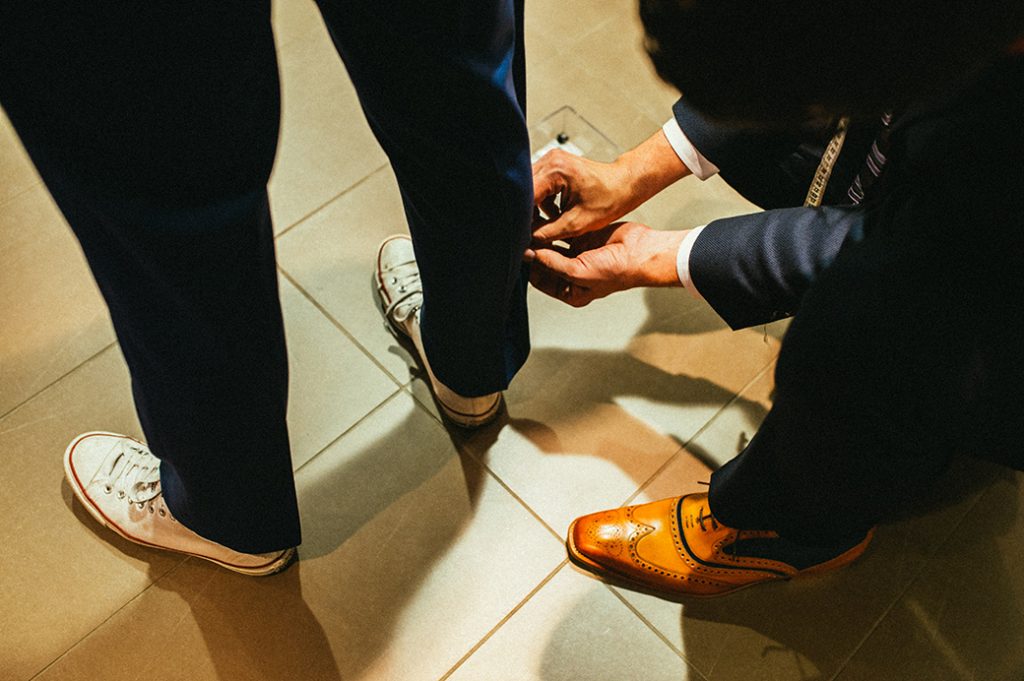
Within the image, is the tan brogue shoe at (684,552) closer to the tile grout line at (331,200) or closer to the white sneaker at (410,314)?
the white sneaker at (410,314)

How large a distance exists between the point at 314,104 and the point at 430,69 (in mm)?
887

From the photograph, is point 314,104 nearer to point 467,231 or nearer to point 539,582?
point 467,231

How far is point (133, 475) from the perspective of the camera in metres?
1.02

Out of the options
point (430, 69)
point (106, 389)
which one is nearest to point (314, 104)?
point (106, 389)

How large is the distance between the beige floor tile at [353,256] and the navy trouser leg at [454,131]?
283 mm

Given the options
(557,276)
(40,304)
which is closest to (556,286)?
(557,276)

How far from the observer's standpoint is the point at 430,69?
60 centimetres

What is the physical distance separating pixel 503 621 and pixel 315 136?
33.3 inches

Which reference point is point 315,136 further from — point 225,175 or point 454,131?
point 225,175

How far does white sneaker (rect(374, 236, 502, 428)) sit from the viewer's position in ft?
3.51

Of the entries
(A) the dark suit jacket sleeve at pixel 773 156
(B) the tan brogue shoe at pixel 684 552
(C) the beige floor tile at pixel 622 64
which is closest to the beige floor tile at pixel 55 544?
(B) the tan brogue shoe at pixel 684 552

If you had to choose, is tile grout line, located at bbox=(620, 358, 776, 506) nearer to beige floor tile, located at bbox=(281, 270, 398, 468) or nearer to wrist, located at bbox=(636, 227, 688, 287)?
wrist, located at bbox=(636, 227, 688, 287)

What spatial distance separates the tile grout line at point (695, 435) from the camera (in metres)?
1.09

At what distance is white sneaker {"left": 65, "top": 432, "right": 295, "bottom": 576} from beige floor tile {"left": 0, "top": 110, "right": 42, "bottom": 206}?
0.49 m
